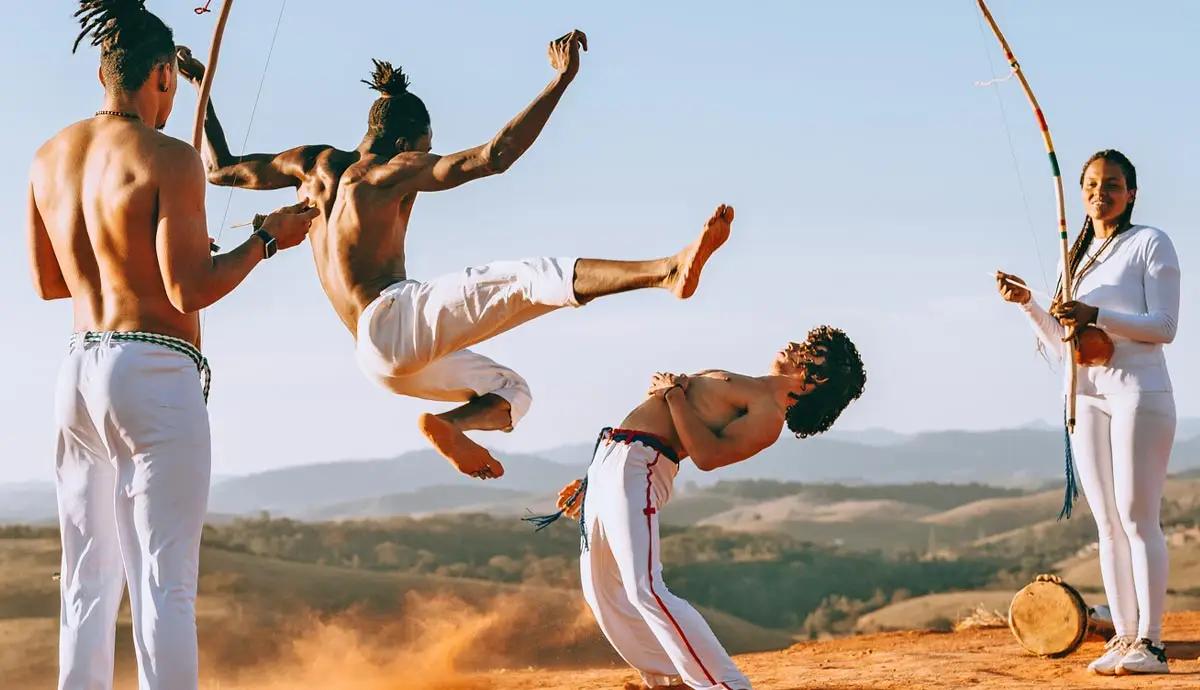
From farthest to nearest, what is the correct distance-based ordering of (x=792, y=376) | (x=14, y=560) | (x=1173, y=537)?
1. (x=1173, y=537)
2. (x=14, y=560)
3. (x=792, y=376)

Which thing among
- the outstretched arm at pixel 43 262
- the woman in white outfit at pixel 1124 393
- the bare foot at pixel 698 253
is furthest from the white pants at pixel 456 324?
the woman in white outfit at pixel 1124 393

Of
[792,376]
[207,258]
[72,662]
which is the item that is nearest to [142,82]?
[207,258]

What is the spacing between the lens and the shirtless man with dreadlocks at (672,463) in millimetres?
6715

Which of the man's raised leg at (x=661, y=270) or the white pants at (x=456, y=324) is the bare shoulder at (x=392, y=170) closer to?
the white pants at (x=456, y=324)

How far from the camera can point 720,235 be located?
598 cm

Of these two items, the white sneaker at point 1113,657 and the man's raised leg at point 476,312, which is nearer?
the man's raised leg at point 476,312

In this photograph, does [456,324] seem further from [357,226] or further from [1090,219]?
[1090,219]

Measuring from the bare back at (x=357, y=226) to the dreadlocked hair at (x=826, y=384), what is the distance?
73.8 inches

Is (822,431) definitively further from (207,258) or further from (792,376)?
(207,258)

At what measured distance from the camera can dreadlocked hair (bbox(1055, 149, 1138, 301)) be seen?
8383 mm

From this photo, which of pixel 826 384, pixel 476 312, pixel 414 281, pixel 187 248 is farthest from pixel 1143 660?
pixel 187 248

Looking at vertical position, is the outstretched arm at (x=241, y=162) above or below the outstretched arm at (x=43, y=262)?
above

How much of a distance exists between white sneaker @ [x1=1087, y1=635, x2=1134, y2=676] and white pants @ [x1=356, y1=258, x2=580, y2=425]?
337cm

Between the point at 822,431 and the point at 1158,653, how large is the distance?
7.99 feet
